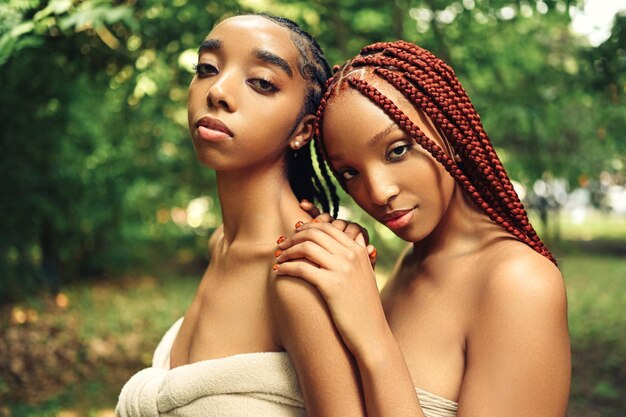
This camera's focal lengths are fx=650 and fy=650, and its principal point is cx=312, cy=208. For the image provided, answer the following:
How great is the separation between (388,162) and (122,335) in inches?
269

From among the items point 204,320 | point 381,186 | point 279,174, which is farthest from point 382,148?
point 204,320

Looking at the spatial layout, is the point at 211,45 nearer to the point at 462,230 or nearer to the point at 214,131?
the point at 214,131

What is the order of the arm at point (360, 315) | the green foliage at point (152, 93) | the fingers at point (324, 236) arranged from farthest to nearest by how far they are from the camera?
the green foliage at point (152, 93) → the fingers at point (324, 236) → the arm at point (360, 315)

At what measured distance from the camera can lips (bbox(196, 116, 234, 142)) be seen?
1948 millimetres

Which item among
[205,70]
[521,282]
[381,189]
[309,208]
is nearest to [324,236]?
[381,189]

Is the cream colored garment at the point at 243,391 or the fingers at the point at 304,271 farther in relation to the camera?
the cream colored garment at the point at 243,391

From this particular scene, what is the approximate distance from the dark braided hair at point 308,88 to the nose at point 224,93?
24 centimetres

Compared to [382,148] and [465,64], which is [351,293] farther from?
[465,64]

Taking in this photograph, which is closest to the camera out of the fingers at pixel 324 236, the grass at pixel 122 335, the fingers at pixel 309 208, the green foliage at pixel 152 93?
the fingers at pixel 324 236

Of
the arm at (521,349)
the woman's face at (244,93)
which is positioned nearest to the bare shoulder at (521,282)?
the arm at (521,349)

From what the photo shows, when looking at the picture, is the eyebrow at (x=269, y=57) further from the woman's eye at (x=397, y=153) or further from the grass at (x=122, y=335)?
the grass at (x=122, y=335)

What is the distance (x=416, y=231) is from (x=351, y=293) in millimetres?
310

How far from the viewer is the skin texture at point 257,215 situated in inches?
70.6

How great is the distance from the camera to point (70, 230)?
910 cm
